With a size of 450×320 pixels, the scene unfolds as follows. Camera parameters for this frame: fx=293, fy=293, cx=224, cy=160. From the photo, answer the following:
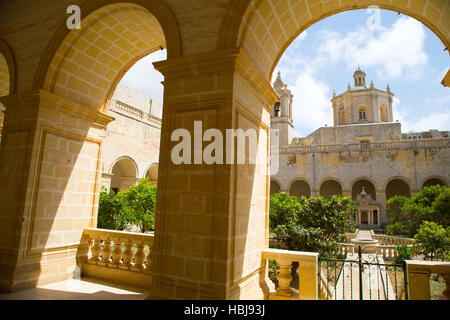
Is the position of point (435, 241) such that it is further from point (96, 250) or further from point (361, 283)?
point (96, 250)

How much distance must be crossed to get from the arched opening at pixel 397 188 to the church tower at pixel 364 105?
407 inches

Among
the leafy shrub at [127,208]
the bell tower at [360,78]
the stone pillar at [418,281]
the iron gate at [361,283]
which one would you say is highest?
the bell tower at [360,78]

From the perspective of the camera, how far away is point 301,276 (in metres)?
3.67

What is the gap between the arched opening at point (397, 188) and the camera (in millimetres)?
24406

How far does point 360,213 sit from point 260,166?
73.1ft

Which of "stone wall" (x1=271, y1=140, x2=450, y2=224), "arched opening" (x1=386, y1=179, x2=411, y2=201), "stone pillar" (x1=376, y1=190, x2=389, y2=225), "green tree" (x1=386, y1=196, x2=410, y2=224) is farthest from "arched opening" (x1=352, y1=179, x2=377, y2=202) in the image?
"green tree" (x1=386, y1=196, x2=410, y2=224)

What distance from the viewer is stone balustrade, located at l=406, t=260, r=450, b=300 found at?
301 cm

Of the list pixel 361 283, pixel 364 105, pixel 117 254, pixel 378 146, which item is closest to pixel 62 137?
pixel 117 254

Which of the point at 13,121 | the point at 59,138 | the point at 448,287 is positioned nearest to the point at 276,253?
the point at 448,287

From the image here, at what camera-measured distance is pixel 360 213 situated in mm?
23266

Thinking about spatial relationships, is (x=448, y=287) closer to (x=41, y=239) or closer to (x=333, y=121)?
(x=41, y=239)

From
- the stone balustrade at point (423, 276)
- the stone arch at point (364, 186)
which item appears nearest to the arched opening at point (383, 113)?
the stone arch at point (364, 186)

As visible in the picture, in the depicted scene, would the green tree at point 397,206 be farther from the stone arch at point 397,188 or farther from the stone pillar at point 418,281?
the stone pillar at point 418,281

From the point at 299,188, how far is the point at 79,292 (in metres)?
24.8
